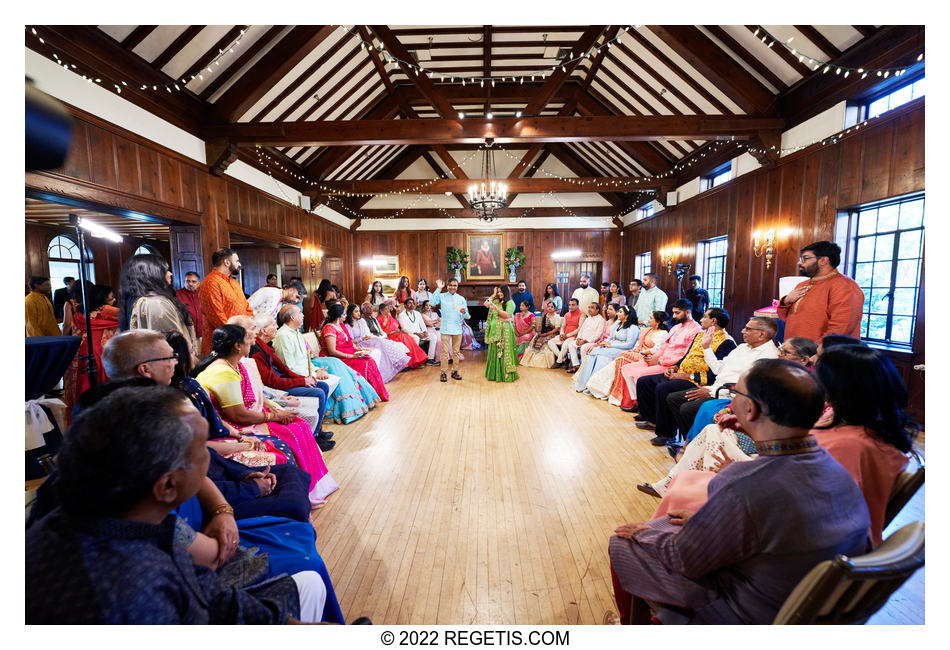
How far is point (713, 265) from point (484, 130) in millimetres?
4773

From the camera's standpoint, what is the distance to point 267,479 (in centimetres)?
175

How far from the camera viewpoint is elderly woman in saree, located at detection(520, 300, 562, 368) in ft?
22.5

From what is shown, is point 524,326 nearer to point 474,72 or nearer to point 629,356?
point 629,356

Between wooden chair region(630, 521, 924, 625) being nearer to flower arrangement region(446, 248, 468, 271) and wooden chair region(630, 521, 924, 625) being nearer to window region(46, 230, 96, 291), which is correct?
window region(46, 230, 96, 291)

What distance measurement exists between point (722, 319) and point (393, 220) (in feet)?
30.9

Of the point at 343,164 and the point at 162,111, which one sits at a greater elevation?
the point at 343,164

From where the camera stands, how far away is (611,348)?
5.20 metres

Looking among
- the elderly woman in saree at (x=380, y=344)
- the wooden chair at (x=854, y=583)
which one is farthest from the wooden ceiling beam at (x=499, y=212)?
the wooden chair at (x=854, y=583)

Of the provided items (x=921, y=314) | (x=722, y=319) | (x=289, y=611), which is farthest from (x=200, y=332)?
(x=921, y=314)

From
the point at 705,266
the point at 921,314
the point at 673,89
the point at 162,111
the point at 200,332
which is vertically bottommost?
the point at 200,332

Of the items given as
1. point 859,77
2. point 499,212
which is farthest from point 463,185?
point 859,77

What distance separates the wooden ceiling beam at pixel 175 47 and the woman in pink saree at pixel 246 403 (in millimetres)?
3609

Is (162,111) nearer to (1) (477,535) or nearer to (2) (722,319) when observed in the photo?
(1) (477,535)

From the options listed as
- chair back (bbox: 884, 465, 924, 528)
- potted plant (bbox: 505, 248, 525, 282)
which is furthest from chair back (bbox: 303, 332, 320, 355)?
potted plant (bbox: 505, 248, 525, 282)
